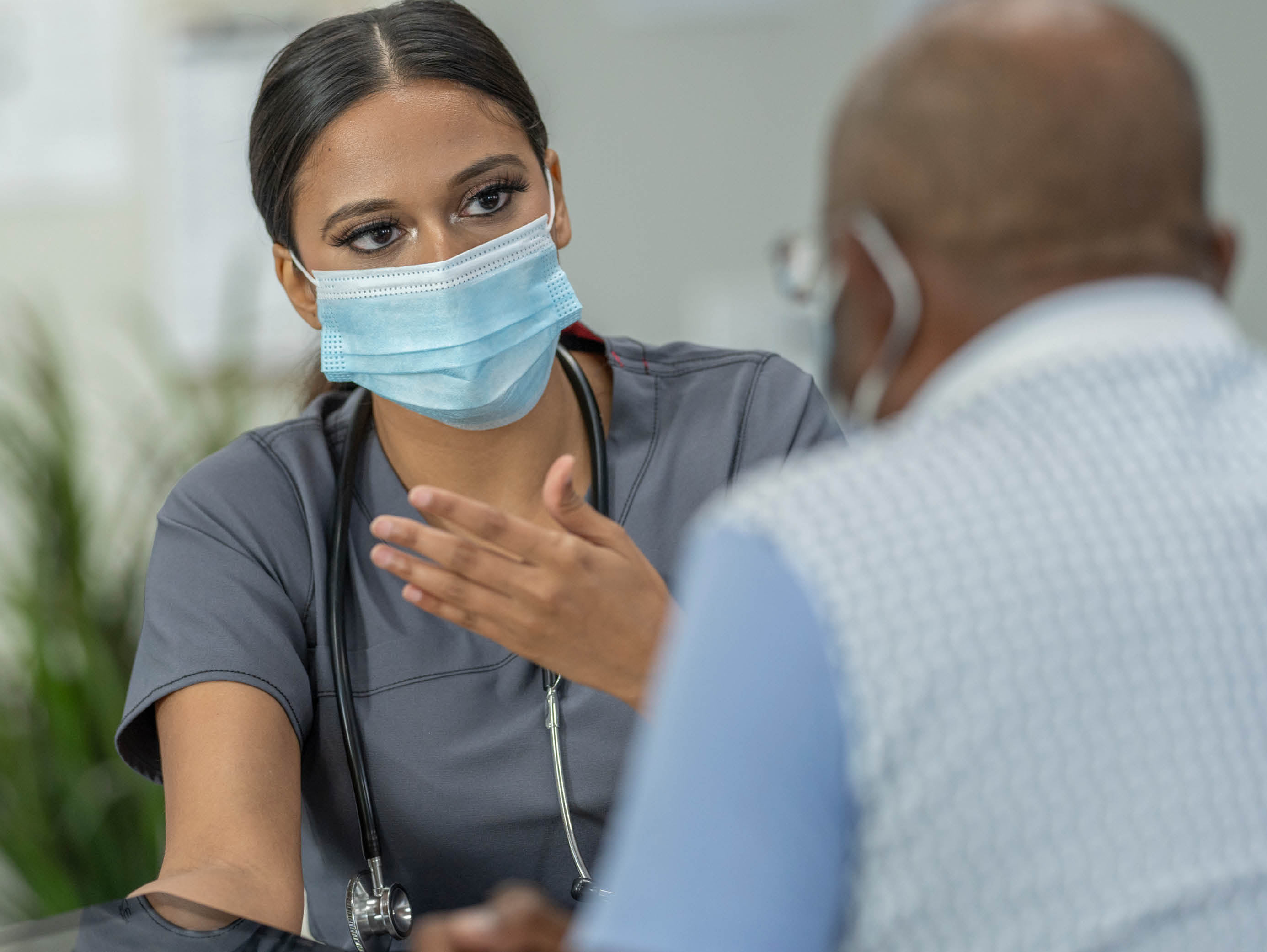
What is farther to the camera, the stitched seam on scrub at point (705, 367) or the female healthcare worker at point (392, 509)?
the stitched seam on scrub at point (705, 367)

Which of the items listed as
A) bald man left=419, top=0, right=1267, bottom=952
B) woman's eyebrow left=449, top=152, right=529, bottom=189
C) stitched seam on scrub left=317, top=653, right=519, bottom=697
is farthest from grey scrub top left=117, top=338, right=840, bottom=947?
bald man left=419, top=0, right=1267, bottom=952

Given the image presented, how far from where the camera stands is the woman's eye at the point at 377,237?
1195mm

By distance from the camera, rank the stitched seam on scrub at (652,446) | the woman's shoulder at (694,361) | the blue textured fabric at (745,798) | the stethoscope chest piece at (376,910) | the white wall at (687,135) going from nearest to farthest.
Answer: the blue textured fabric at (745,798)
the stethoscope chest piece at (376,910)
the stitched seam on scrub at (652,446)
the woman's shoulder at (694,361)
the white wall at (687,135)

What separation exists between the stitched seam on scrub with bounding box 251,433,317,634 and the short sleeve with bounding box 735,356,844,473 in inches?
18.1

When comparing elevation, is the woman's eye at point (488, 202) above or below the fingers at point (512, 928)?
above

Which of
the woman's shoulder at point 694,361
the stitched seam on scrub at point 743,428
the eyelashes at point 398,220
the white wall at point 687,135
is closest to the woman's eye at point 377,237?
the eyelashes at point 398,220

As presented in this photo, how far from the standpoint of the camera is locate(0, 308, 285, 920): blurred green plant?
6.07ft

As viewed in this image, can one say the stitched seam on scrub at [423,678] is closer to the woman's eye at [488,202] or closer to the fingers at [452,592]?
the fingers at [452,592]

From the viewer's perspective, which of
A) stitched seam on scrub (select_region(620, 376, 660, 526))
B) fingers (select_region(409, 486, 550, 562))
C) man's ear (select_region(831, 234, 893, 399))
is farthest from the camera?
stitched seam on scrub (select_region(620, 376, 660, 526))

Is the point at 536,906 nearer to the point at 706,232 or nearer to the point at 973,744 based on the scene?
the point at 973,744

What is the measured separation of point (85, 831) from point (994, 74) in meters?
1.81

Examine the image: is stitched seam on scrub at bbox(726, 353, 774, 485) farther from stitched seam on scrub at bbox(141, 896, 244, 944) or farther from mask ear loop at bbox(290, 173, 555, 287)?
stitched seam on scrub at bbox(141, 896, 244, 944)

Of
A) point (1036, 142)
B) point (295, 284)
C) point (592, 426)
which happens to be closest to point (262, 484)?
point (295, 284)

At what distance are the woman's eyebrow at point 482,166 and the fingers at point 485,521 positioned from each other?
45 cm
